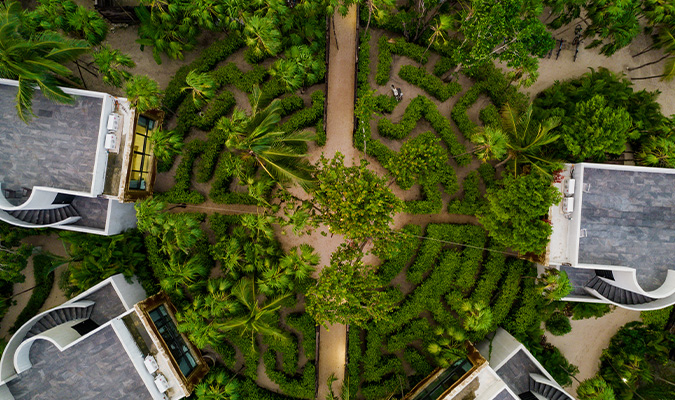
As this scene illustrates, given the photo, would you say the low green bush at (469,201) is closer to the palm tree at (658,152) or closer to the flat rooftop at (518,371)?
the flat rooftop at (518,371)

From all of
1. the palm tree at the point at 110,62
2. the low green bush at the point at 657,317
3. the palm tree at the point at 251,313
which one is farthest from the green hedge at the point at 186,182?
the low green bush at the point at 657,317

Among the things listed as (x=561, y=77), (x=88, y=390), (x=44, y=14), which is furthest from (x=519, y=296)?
(x=44, y=14)

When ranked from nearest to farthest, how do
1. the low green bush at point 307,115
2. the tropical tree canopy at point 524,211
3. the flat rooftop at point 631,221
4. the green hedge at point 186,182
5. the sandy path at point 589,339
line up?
the tropical tree canopy at point 524,211 < the flat rooftop at point 631,221 < the green hedge at point 186,182 < the low green bush at point 307,115 < the sandy path at point 589,339

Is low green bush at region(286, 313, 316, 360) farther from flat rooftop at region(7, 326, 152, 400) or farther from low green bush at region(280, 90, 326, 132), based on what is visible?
low green bush at region(280, 90, 326, 132)

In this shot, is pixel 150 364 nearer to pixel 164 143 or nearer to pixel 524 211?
pixel 164 143

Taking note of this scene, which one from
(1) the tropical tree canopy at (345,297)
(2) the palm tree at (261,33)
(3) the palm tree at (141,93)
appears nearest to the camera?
(1) the tropical tree canopy at (345,297)

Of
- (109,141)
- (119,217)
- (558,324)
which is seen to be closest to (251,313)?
(119,217)

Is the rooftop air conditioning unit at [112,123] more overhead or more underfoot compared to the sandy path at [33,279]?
more overhead
